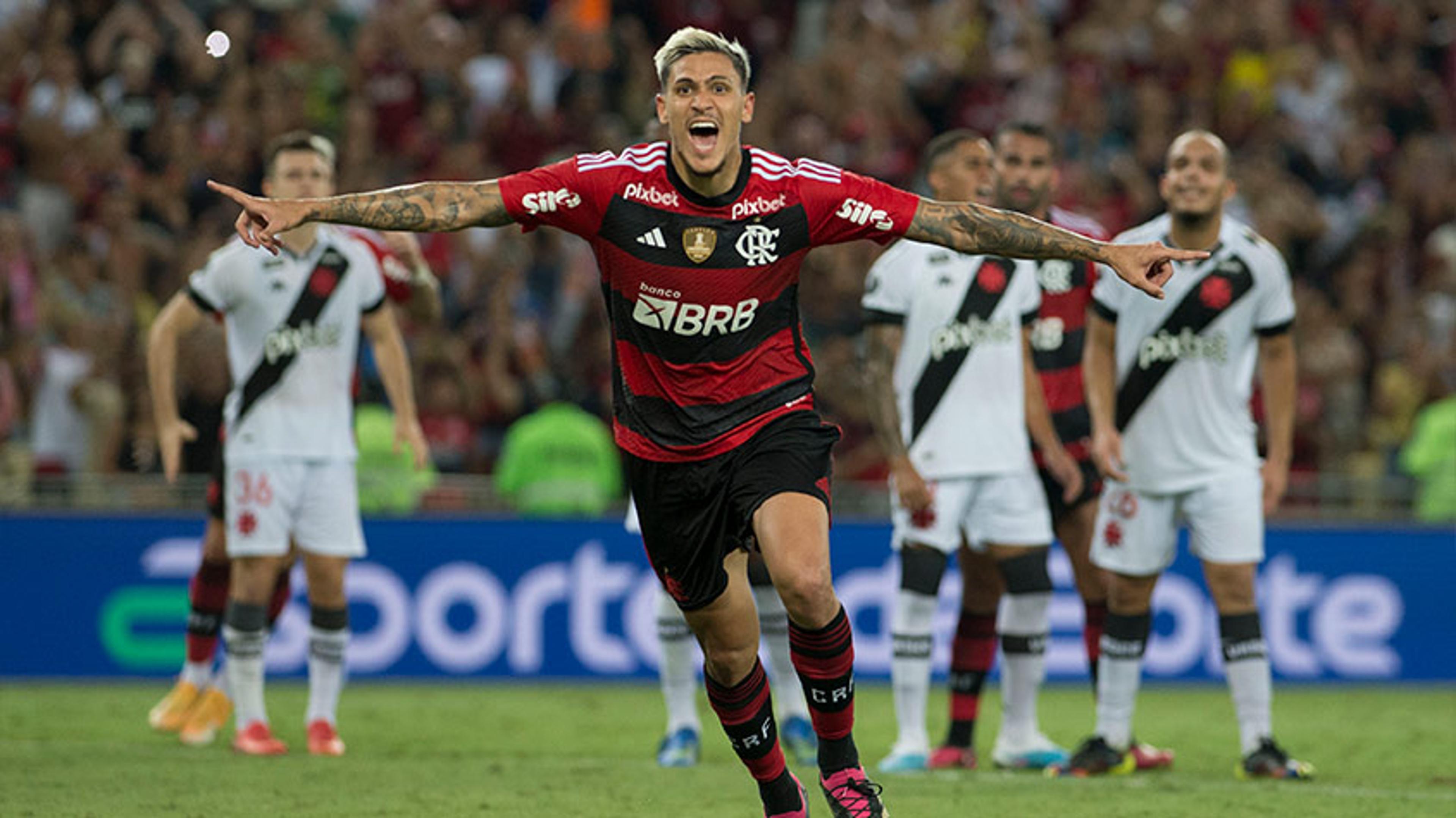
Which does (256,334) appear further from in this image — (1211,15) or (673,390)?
(1211,15)

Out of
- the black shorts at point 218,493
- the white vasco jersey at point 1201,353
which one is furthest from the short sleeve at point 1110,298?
the black shorts at point 218,493

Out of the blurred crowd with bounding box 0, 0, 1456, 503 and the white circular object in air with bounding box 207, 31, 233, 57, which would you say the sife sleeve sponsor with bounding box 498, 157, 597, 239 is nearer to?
the blurred crowd with bounding box 0, 0, 1456, 503

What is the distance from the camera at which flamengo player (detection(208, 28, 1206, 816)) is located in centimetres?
645

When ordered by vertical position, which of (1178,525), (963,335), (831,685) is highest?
(963,335)

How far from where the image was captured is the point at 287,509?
387 inches

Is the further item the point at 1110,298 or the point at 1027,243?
the point at 1110,298

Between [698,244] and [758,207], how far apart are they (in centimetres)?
25

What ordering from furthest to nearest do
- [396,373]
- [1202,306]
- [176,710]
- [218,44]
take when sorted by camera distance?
[218,44], [176,710], [396,373], [1202,306]

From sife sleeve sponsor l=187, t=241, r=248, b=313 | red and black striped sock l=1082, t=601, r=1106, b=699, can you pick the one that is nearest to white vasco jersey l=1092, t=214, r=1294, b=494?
red and black striped sock l=1082, t=601, r=1106, b=699

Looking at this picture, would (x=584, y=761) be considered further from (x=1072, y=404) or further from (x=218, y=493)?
(x=1072, y=404)

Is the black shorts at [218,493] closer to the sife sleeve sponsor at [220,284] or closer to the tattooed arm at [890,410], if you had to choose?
the sife sleeve sponsor at [220,284]

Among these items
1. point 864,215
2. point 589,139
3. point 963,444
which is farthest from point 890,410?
point 589,139

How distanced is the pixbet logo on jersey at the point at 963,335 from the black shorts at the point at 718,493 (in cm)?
285

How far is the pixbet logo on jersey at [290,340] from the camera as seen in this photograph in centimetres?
988
